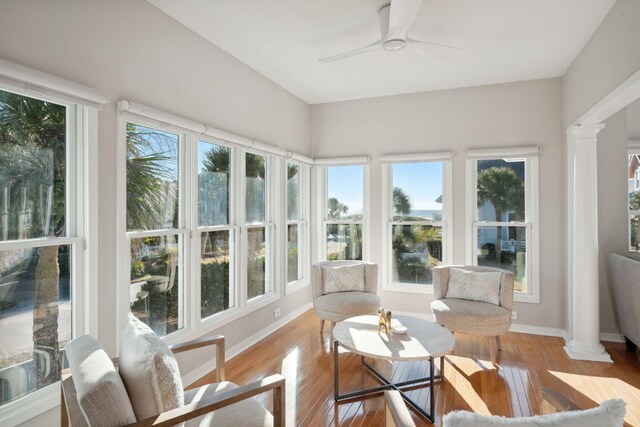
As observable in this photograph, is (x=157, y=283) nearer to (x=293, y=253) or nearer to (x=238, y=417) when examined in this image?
(x=238, y=417)

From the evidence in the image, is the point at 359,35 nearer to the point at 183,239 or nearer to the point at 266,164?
the point at 266,164

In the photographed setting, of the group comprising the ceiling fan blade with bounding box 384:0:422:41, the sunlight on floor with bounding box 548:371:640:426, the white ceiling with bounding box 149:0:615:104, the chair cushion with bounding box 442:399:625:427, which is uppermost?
the white ceiling with bounding box 149:0:615:104

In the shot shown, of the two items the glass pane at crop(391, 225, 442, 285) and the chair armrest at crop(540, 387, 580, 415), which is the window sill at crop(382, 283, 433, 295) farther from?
the chair armrest at crop(540, 387, 580, 415)

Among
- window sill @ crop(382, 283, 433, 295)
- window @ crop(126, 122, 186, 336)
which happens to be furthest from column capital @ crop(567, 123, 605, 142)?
window @ crop(126, 122, 186, 336)

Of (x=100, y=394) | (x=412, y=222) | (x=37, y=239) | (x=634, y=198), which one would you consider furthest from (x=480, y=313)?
(x=37, y=239)

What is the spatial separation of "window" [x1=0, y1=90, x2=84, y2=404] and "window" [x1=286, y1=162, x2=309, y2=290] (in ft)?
8.70

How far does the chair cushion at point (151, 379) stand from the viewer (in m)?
1.38

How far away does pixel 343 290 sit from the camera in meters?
3.95

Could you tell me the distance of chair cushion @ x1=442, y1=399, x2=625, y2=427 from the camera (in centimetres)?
92

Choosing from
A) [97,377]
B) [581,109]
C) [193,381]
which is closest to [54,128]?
[97,377]

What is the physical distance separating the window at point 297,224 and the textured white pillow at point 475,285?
1.97m

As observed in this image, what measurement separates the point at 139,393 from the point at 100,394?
19 cm

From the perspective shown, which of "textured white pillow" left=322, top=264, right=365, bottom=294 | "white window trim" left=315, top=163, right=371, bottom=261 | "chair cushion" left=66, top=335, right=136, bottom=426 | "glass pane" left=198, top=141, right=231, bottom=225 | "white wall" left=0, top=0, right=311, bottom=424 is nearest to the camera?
"chair cushion" left=66, top=335, right=136, bottom=426

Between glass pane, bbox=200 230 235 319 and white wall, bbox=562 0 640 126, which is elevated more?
white wall, bbox=562 0 640 126
